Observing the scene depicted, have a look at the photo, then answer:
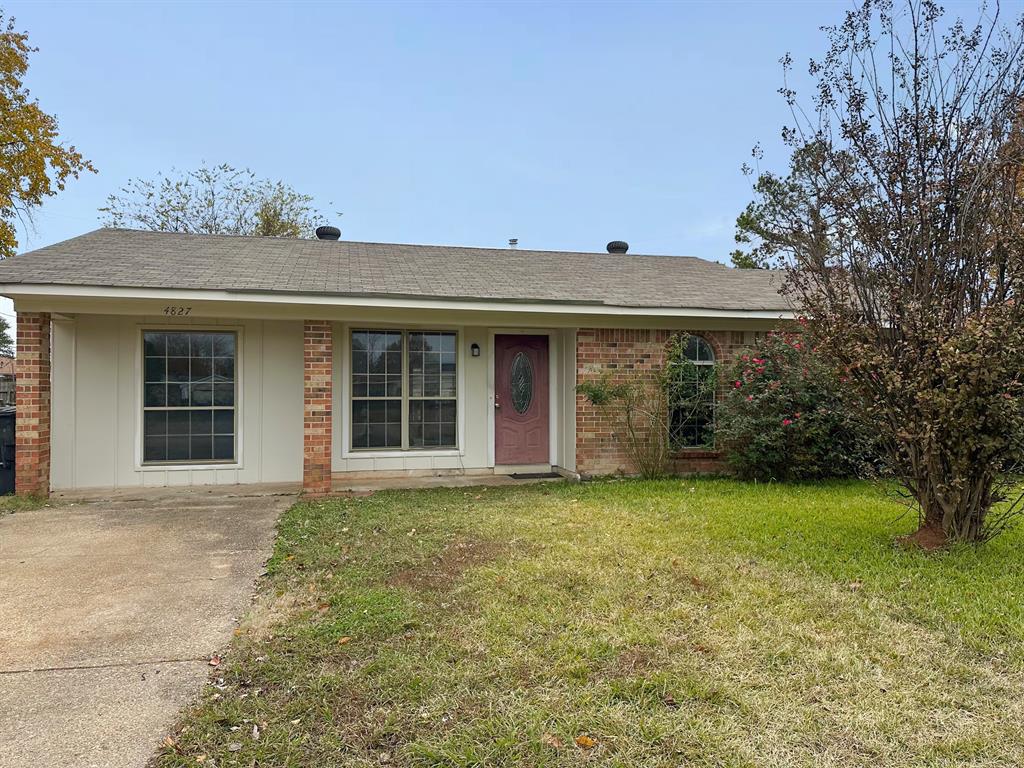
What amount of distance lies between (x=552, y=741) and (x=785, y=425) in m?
6.75

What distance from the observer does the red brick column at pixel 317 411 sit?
7.80 metres

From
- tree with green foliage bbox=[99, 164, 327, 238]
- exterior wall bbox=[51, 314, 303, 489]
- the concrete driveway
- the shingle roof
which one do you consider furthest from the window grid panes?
tree with green foliage bbox=[99, 164, 327, 238]

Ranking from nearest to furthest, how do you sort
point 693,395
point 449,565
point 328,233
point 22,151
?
point 449,565 → point 693,395 → point 328,233 → point 22,151

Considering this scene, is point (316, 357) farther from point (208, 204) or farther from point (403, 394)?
point (208, 204)

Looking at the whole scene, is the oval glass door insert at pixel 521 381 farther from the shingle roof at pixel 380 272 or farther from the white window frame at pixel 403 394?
the shingle roof at pixel 380 272

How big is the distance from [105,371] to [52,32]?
642 inches

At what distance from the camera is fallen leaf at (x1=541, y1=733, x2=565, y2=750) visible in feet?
7.74

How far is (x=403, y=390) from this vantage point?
30.0ft

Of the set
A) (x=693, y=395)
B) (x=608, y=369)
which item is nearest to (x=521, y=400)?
(x=608, y=369)

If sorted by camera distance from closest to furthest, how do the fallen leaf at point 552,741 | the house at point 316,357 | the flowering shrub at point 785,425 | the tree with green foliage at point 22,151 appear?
the fallen leaf at point 552,741 → the house at point 316,357 → the flowering shrub at point 785,425 → the tree with green foliage at point 22,151

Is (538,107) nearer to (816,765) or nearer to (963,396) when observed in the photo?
(963,396)

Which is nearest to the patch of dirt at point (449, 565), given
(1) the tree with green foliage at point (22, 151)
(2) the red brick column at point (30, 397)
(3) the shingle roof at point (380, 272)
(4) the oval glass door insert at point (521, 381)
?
(3) the shingle roof at point (380, 272)

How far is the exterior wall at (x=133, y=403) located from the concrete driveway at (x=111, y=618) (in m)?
1.37

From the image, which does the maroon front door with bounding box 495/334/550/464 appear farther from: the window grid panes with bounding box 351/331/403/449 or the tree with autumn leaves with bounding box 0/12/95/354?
the tree with autumn leaves with bounding box 0/12/95/354
